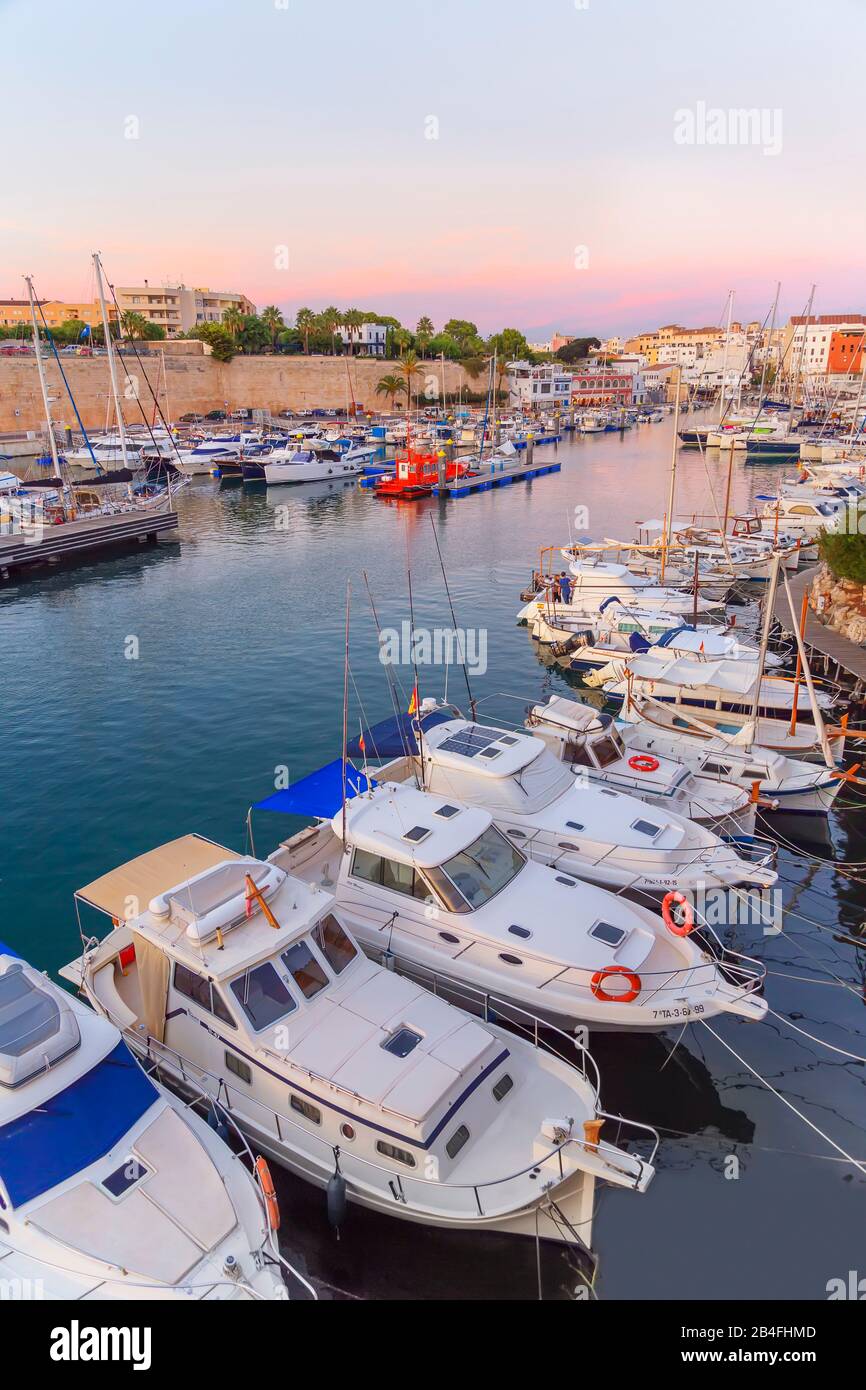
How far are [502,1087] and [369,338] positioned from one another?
6494 inches

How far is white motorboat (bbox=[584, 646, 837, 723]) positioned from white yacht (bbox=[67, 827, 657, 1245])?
14271mm

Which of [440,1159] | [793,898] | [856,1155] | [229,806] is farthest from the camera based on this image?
[229,806]

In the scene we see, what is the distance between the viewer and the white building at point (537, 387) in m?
154

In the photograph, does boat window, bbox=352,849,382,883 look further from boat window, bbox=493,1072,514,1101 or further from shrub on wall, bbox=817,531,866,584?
shrub on wall, bbox=817,531,866,584

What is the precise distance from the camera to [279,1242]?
10422mm

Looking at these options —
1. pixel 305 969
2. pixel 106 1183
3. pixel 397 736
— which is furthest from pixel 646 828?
pixel 106 1183

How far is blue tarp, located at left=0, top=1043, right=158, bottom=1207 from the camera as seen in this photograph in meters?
9.00

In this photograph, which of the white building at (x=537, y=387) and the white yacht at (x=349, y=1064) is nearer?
the white yacht at (x=349, y=1064)

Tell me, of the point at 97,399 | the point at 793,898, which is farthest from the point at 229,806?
the point at 97,399

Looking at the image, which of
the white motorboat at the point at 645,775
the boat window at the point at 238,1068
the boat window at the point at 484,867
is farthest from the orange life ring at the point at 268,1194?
the white motorboat at the point at 645,775

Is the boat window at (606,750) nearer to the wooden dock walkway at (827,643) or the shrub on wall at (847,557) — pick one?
the wooden dock walkway at (827,643)

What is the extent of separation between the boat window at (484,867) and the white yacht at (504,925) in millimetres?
21
